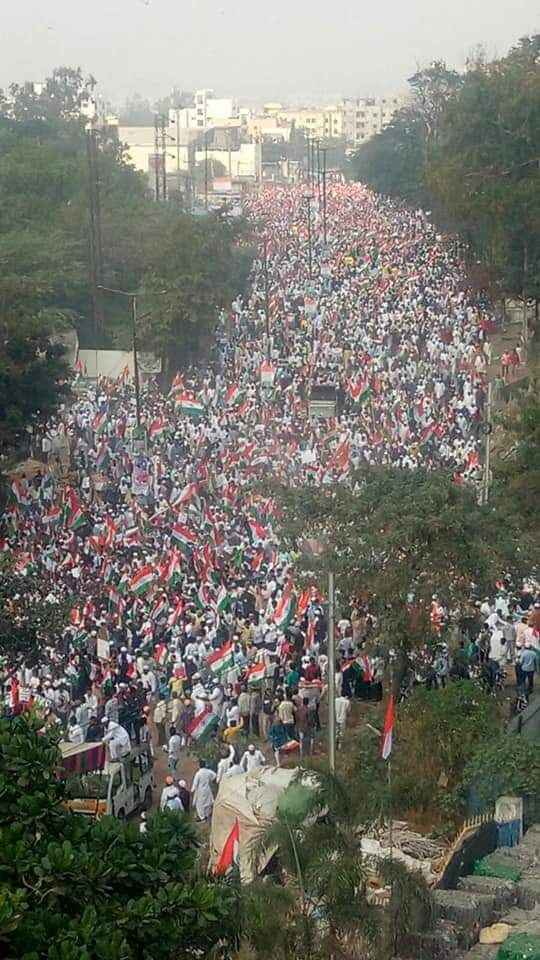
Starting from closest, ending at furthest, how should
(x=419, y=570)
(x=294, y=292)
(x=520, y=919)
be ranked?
(x=520, y=919) → (x=419, y=570) → (x=294, y=292)

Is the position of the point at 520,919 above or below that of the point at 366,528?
below

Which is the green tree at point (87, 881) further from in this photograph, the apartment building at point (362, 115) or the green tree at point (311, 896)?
the apartment building at point (362, 115)

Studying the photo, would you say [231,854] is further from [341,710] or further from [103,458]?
[103,458]

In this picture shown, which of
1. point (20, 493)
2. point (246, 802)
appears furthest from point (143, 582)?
point (20, 493)

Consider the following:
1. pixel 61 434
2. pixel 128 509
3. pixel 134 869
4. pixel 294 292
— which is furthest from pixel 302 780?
pixel 294 292

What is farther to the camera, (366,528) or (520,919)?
(366,528)

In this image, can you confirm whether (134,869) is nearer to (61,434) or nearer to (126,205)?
(61,434)

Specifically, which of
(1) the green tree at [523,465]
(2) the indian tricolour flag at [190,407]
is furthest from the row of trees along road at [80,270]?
(1) the green tree at [523,465]
